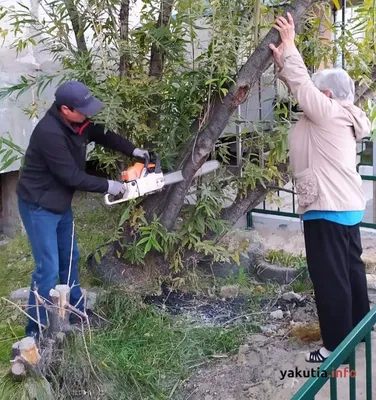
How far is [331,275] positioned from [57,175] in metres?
1.65

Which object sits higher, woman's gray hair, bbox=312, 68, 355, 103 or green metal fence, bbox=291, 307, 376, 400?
woman's gray hair, bbox=312, 68, 355, 103

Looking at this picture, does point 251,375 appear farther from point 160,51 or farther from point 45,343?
point 160,51

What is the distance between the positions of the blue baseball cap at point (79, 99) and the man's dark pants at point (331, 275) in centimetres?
137

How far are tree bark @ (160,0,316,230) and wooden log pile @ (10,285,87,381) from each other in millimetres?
1231

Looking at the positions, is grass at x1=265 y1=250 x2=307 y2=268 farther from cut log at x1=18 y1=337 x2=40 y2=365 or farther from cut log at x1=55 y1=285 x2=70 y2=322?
cut log at x1=18 y1=337 x2=40 y2=365

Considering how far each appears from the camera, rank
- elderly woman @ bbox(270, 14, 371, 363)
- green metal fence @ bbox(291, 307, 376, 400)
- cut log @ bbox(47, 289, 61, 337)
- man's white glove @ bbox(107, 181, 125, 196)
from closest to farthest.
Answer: green metal fence @ bbox(291, 307, 376, 400) < cut log @ bbox(47, 289, 61, 337) < elderly woman @ bbox(270, 14, 371, 363) < man's white glove @ bbox(107, 181, 125, 196)

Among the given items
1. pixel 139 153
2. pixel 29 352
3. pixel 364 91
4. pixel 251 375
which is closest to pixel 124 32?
pixel 139 153

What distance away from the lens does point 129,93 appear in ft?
11.7

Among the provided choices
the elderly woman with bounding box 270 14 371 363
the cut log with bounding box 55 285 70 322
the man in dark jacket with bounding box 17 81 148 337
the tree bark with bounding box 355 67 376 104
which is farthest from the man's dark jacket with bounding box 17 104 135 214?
the tree bark with bounding box 355 67 376 104

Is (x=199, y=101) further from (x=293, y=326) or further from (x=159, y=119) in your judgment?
(x=293, y=326)

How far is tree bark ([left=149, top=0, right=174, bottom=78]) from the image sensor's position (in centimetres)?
370

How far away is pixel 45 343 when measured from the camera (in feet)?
9.14

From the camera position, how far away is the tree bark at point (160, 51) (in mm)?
3699

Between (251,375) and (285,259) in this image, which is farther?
(285,259)
